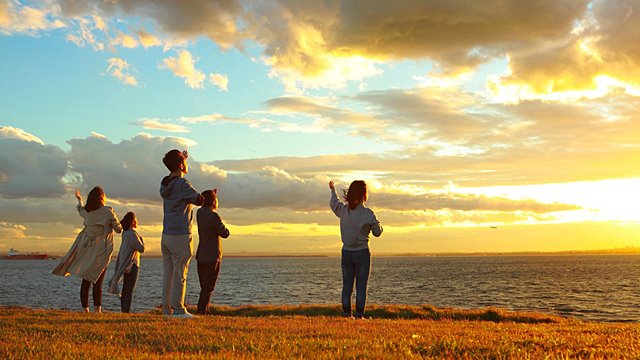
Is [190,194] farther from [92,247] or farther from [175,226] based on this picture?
[92,247]

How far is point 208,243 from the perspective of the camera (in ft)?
43.4

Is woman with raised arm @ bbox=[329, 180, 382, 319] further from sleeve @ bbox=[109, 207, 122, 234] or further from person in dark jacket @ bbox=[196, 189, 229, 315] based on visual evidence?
sleeve @ bbox=[109, 207, 122, 234]

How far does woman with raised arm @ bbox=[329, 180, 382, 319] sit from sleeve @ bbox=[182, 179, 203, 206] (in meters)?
3.08

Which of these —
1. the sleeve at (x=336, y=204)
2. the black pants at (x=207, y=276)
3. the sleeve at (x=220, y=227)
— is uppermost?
the sleeve at (x=336, y=204)

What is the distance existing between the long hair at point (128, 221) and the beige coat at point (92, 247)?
26.8 inches

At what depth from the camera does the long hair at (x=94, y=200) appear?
13141 mm

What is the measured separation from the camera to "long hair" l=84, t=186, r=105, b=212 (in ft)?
43.1

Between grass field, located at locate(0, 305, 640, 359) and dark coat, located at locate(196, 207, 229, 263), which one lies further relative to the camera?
dark coat, located at locate(196, 207, 229, 263)

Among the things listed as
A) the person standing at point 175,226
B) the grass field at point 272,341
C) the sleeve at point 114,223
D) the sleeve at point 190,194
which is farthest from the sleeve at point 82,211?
the sleeve at point 190,194

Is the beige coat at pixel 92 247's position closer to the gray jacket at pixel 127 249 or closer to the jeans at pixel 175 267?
the gray jacket at pixel 127 249

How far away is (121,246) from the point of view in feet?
46.9

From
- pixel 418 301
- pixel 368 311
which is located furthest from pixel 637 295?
pixel 368 311

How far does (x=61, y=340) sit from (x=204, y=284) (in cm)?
527

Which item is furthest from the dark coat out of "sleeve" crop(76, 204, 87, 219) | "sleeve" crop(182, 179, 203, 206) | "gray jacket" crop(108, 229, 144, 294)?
"sleeve" crop(76, 204, 87, 219)
